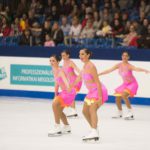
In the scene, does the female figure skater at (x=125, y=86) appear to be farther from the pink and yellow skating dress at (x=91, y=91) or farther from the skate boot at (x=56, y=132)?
the pink and yellow skating dress at (x=91, y=91)

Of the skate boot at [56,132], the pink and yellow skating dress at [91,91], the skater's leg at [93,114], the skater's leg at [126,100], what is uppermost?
the pink and yellow skating dress at [91,91]

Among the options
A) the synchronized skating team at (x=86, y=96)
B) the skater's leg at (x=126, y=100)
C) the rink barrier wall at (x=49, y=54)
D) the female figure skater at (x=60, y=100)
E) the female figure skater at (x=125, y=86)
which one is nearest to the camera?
the synchronized skating team at (x=86, y=96)

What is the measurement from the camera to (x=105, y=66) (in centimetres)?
1435

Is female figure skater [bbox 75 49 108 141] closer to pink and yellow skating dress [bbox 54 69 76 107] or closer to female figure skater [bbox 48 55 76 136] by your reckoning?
female figure skater [bbox 48 55 76 136]

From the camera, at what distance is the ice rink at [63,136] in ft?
27.1

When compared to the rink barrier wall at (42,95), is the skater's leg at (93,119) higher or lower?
higher

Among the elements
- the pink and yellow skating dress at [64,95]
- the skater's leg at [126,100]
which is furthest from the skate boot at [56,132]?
the skater's leg at [126,100]

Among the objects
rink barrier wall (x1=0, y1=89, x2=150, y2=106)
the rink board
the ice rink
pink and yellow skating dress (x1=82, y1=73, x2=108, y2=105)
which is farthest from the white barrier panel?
pink and yellow skating dress (x1=82, y1=73, x2=108, y2=105)

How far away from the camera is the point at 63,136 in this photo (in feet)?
30.0

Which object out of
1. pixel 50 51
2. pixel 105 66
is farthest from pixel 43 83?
pixel 105 66

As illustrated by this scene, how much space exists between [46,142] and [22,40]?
7.81m

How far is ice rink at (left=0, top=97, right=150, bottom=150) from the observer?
825 cm

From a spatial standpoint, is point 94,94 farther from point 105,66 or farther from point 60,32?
point 60,32

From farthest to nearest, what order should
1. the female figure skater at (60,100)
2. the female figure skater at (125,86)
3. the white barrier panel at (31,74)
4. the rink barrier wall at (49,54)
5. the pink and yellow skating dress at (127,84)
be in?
the white barrier panel at (31,74), the rink barrier wall at (49,54), the pink and yellow skating dress at (127,84), the female figure skater at (125,86), the female figure skater at (60,100)
